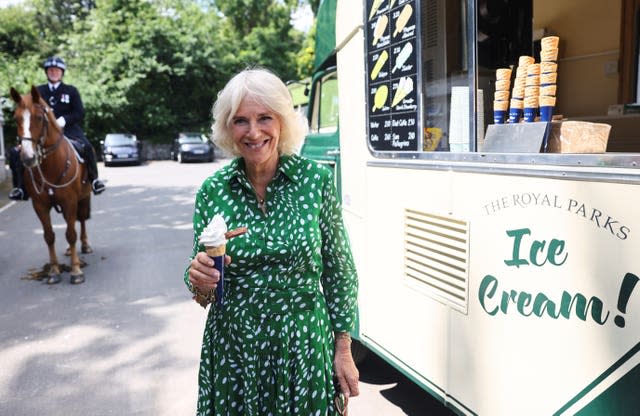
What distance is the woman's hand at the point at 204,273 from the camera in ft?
5.51

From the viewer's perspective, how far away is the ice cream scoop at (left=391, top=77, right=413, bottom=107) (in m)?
2.88

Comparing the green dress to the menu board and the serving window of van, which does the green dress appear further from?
the menu board

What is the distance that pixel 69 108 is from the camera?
23.6 ft

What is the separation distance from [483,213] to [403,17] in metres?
1.18

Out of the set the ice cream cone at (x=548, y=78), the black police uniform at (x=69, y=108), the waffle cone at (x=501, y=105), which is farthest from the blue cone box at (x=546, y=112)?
the black police uniform at (x=69, y=108)

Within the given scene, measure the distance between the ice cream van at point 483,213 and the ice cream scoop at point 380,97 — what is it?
0.04ft

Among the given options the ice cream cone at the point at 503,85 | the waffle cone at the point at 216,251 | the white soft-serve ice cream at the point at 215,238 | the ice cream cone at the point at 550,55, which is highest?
the ice cream cone at the point at 550,55

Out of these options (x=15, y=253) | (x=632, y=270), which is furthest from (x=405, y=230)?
(x=15, y=253)

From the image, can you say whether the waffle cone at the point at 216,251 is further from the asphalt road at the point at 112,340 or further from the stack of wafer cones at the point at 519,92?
the asphalt road at the point at 112,340

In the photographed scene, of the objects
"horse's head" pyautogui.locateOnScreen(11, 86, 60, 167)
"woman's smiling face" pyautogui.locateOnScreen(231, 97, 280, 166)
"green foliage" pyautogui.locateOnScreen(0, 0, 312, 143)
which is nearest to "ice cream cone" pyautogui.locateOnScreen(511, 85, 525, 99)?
"woman's smiling face" pyautogui.locateOnScreen(231, 97, 280, 166)

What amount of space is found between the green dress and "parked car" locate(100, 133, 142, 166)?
927 inches

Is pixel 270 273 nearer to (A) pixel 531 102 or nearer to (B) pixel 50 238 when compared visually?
(A) pixel 531 102

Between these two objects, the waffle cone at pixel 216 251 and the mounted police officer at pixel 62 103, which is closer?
the waffle cone at pixel 216 251

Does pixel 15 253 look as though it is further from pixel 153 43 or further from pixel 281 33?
pixel 281 33
